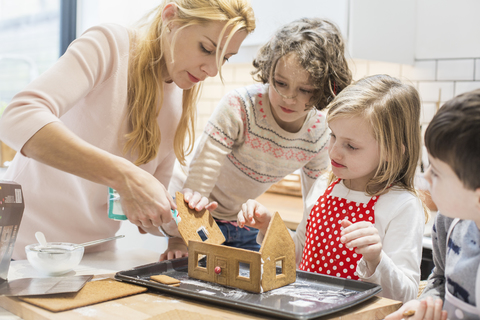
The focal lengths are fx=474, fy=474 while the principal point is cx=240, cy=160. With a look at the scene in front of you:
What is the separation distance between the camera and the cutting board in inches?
34.1

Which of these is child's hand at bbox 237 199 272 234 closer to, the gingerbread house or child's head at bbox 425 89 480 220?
the gingerbread house

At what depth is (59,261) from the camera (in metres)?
1.12

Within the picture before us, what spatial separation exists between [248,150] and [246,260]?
662 mm

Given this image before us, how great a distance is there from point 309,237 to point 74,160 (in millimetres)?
655

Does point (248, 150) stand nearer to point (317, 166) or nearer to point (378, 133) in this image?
point (317, 166)

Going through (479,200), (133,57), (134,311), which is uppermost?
(133,57)

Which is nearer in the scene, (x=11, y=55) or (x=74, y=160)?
(x=74, y=160)

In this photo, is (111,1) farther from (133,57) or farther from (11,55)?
(133,57)

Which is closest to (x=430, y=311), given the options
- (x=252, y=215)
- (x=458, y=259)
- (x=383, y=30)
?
(x=458, y=259)

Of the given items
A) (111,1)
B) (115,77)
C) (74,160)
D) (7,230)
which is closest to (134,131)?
(115,77)

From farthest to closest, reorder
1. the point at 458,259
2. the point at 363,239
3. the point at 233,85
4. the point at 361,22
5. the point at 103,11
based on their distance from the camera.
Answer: the point at 103,11 < the point at 233,85 < the point at 361,22 < the point at 363,239 < the point at 458,259

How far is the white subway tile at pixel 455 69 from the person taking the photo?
91.0 inches

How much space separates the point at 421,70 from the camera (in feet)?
8.09

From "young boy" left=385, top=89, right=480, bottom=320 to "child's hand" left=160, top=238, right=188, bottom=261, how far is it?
0.67 m
